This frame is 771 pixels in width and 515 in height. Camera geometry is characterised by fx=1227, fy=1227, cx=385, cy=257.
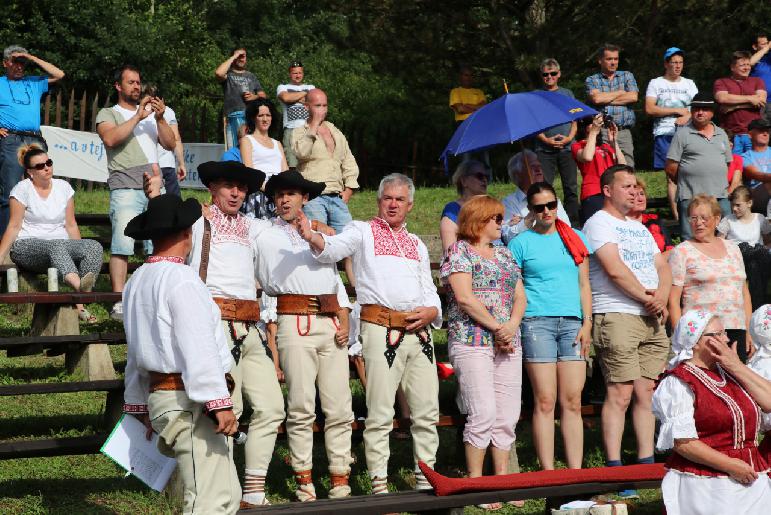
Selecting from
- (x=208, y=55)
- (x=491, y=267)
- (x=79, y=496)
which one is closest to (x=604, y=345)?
(x=491, y=267)

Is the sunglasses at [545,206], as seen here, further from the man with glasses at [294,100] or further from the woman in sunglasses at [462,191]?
the man with glasses at [294,100]

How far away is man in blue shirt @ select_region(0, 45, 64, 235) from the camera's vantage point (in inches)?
417

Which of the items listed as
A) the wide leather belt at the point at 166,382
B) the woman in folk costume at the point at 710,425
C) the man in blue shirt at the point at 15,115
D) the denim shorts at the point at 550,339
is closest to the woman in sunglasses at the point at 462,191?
the denim shorts at the point at 550,339

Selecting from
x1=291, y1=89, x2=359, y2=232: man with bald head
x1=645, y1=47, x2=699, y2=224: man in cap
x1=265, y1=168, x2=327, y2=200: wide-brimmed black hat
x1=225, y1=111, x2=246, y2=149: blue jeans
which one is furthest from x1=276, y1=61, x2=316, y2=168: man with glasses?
x1=265, y1=168, x2=327, y2=200: wide-brimmed black hat

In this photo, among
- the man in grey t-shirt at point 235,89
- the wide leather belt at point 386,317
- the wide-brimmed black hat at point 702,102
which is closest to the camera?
the wide leather belt at point 386,317

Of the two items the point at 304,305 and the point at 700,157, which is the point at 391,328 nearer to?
the point at 304,305

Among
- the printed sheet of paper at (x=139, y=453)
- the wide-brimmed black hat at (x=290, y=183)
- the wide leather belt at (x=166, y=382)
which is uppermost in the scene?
the wide-brimmed black hat at (x=290, y=183)

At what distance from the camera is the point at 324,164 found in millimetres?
9703

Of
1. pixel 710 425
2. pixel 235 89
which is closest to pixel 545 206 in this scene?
pixel 710 425

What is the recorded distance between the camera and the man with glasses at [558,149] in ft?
35.8

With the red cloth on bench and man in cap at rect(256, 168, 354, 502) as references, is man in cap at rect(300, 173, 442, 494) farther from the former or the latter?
the red cloth on bench

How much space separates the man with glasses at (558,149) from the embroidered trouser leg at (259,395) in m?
4.67

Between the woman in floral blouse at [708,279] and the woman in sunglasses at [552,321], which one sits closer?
the woman in sunglasses at [552,321]

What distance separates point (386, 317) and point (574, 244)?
1.32 metres
